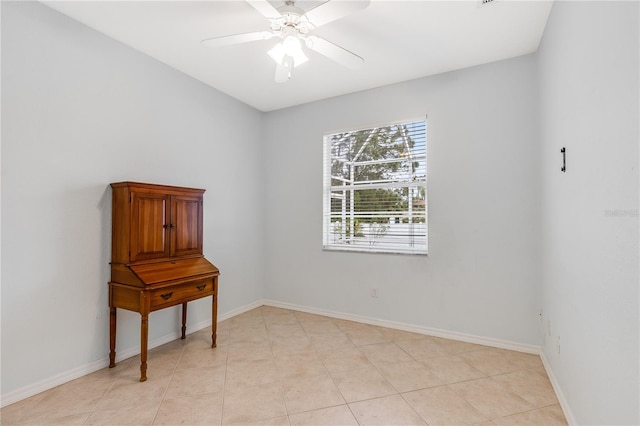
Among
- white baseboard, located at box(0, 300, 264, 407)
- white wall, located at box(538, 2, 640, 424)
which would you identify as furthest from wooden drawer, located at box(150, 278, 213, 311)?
white wall, located at box(538, 2, 640, 424)

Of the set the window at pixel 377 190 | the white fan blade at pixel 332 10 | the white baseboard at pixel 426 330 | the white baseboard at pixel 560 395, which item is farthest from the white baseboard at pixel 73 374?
the white baseboard at pixel 560 395

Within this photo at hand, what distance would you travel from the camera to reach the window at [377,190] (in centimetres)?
339

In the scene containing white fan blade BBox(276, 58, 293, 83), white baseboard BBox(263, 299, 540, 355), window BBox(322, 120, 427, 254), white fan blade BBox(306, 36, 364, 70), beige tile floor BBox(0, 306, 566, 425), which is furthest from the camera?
window BBox(322, 120, 427, 254)

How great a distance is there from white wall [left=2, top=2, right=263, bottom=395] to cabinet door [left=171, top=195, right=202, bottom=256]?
1.20 ft

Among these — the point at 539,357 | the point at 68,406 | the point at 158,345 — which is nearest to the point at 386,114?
the point at 539,357

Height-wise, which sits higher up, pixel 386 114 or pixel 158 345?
pixel 386 114

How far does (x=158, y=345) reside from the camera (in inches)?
117

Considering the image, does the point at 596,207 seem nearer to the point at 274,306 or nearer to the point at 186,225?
the point at 186,225

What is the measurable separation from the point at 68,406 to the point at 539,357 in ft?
11.5

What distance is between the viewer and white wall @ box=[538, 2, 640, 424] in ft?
3.77

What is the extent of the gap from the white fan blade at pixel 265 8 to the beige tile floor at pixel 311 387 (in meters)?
2.42

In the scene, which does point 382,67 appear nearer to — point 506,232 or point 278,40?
point 278,40

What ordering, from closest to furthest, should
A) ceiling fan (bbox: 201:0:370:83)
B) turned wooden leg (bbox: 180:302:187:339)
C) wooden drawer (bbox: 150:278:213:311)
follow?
ceiling fan (bbox: 201:0:370:83) → wooden drawer (bbox: 150:278:213:311) → turned wooden leg (bbox: 180:302:187:339)

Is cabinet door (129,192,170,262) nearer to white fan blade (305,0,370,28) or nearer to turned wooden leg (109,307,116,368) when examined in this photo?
turned wooden leg (109,307,116,368)
